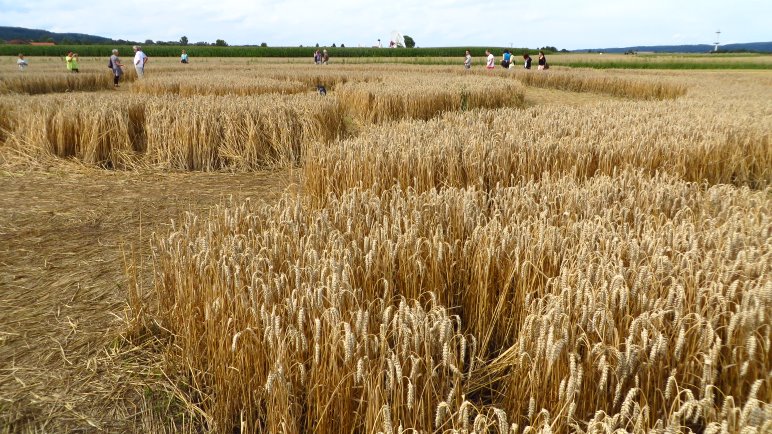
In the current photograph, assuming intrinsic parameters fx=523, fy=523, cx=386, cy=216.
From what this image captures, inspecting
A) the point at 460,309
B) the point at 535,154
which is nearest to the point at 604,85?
the point at 535,154

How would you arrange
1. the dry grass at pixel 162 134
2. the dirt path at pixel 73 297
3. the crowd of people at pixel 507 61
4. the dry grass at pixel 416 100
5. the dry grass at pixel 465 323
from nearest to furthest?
the dry grass at pixel 465 323 → the dirt path at pixel 73 297 → the dry grass at pixel 162 134 → the dry grass at pixel 416 100 → the crowd of people at pixel 507 61

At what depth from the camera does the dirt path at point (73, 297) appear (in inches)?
87.5

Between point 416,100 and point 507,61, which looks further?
point 507,61

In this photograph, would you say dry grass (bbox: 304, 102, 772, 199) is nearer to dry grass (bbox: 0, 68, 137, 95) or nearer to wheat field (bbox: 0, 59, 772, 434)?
wheat field (bbox: 0, 59, 772, 434)

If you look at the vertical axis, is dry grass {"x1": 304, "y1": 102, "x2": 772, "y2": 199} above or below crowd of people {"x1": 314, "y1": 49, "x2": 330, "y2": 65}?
below

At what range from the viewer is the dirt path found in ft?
7.29

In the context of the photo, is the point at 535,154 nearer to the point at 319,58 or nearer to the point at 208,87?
the point at 208,87

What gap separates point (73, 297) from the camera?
10.4ft

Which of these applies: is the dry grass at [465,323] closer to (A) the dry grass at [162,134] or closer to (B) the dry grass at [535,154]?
(B) the dry grass at [535,154]

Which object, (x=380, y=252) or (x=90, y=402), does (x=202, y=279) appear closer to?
(x=90, y=402)

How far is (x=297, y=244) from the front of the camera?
8.68ft

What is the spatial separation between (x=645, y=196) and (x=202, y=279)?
2759mm

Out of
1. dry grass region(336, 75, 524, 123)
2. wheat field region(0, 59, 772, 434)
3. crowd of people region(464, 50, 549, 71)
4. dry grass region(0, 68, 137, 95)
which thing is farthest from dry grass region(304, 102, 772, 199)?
crowd of people region(464, 50, 549, 71)

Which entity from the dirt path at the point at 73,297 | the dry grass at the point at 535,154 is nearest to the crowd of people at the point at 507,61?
the dry grass at the point at 535,154
